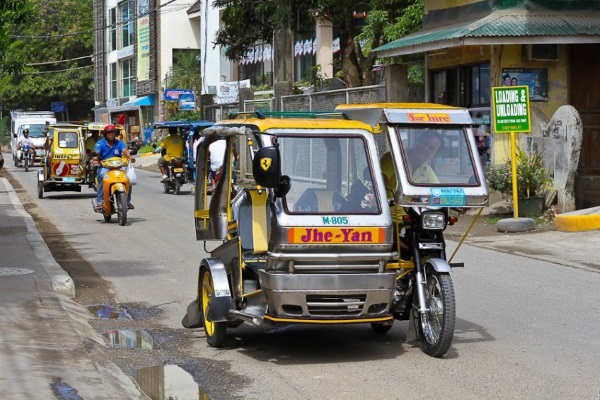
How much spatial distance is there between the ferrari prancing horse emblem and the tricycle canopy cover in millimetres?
1176

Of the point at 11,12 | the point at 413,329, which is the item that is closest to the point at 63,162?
the point at 11,12

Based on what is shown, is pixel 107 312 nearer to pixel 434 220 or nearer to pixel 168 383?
pixel 168 383

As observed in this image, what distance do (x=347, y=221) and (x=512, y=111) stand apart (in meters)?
11.4

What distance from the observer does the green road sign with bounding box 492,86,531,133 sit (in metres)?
18.9

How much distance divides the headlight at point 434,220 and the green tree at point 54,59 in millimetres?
66638

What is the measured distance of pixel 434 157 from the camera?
8.67 meters

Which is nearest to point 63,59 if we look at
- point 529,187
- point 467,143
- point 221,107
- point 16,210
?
point 221,107

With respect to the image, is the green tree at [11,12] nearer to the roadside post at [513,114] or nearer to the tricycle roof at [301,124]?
the roadside post at [513,114]

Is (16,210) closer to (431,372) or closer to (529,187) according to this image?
(529,187)

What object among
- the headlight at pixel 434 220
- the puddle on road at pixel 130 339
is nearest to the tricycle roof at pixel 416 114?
the headlight at pixel 434 220

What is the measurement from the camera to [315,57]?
137ft

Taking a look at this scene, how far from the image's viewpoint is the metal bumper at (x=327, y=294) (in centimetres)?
815

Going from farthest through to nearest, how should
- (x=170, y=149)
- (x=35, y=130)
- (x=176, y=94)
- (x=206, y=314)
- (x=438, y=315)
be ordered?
(x=176, y=94)
(x=35, y=130)
(x=170, y=149)
(x=206, y=314)
(x=438, y=315)

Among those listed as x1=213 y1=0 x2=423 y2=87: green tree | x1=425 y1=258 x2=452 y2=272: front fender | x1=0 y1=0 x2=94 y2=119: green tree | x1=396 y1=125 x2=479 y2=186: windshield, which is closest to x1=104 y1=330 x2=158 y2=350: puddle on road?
x1=425 y1=258 x2=452 y2=272: front fender
